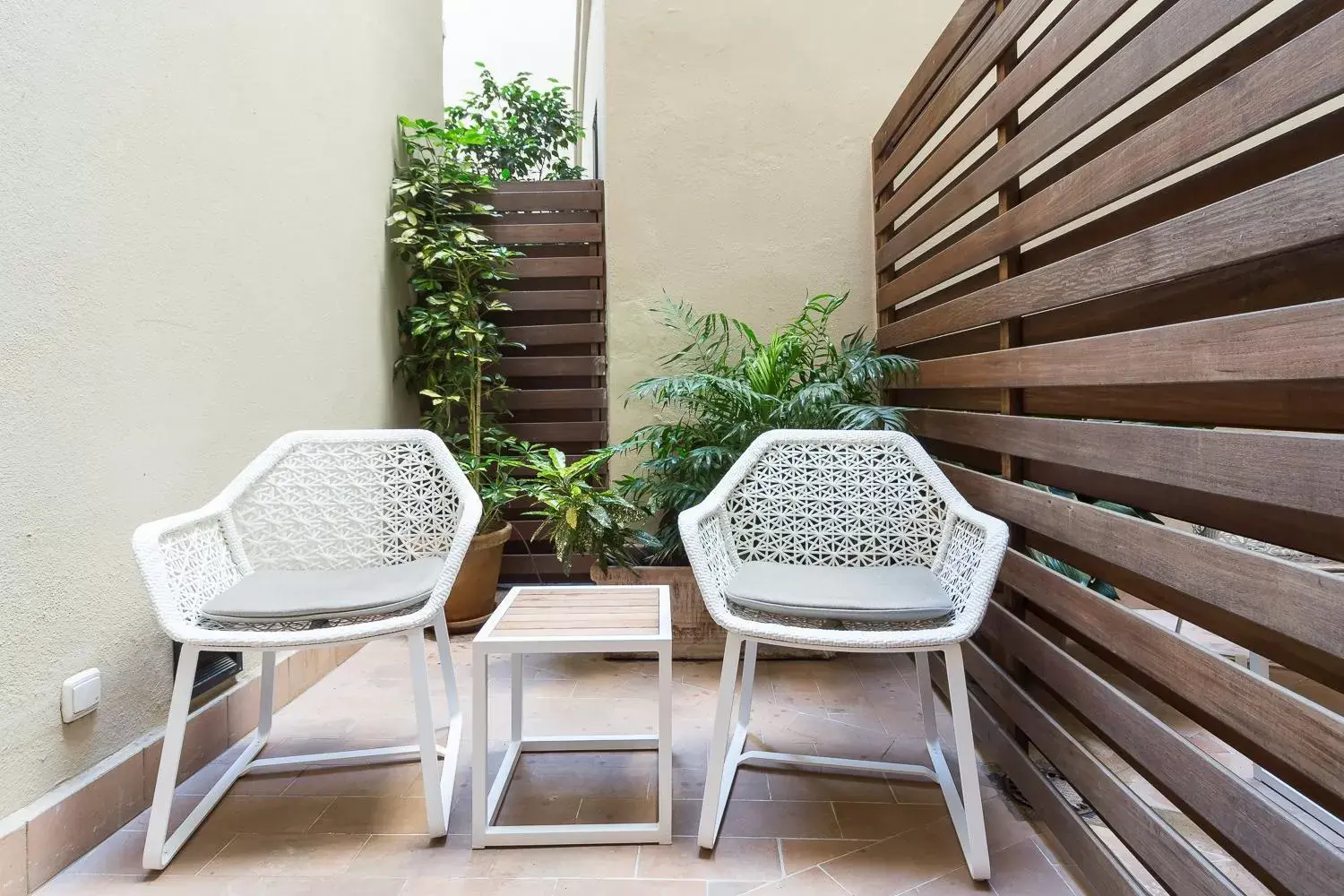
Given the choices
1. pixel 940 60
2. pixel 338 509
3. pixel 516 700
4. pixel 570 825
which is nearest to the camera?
pixel 570 825

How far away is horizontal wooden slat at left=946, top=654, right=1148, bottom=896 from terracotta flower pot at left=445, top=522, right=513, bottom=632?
183 centimetres

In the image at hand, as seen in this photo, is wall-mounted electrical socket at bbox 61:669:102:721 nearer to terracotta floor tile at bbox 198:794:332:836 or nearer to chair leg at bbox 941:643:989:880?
terracotta floor tile at bbox 198:794:332:836

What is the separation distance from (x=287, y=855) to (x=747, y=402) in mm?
1704

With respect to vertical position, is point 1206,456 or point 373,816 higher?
point 1206,456

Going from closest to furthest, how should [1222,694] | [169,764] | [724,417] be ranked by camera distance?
[1222,694], [169,764], [724,417]

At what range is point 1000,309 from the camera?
173 centimetres

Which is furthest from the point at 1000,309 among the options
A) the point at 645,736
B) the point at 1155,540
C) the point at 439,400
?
the point at 439,400

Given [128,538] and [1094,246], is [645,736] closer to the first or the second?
[128,538]

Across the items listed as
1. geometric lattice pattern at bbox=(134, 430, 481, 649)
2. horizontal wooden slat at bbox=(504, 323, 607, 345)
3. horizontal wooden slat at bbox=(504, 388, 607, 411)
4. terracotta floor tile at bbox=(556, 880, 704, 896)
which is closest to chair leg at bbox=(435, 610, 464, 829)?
geometric lattice pattern at bbox=(134, 430, 481, 649)

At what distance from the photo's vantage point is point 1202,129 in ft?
3.41

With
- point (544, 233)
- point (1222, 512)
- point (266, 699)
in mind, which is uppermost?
point (544, 233)

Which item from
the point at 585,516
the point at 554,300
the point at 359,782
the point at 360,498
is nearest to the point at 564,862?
the point at 359,782

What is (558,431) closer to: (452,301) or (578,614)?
(452,301)

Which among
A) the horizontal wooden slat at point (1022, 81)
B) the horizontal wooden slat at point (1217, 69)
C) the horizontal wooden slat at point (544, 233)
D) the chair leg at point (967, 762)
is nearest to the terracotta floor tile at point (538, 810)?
the chair leg at point (967, 762)
